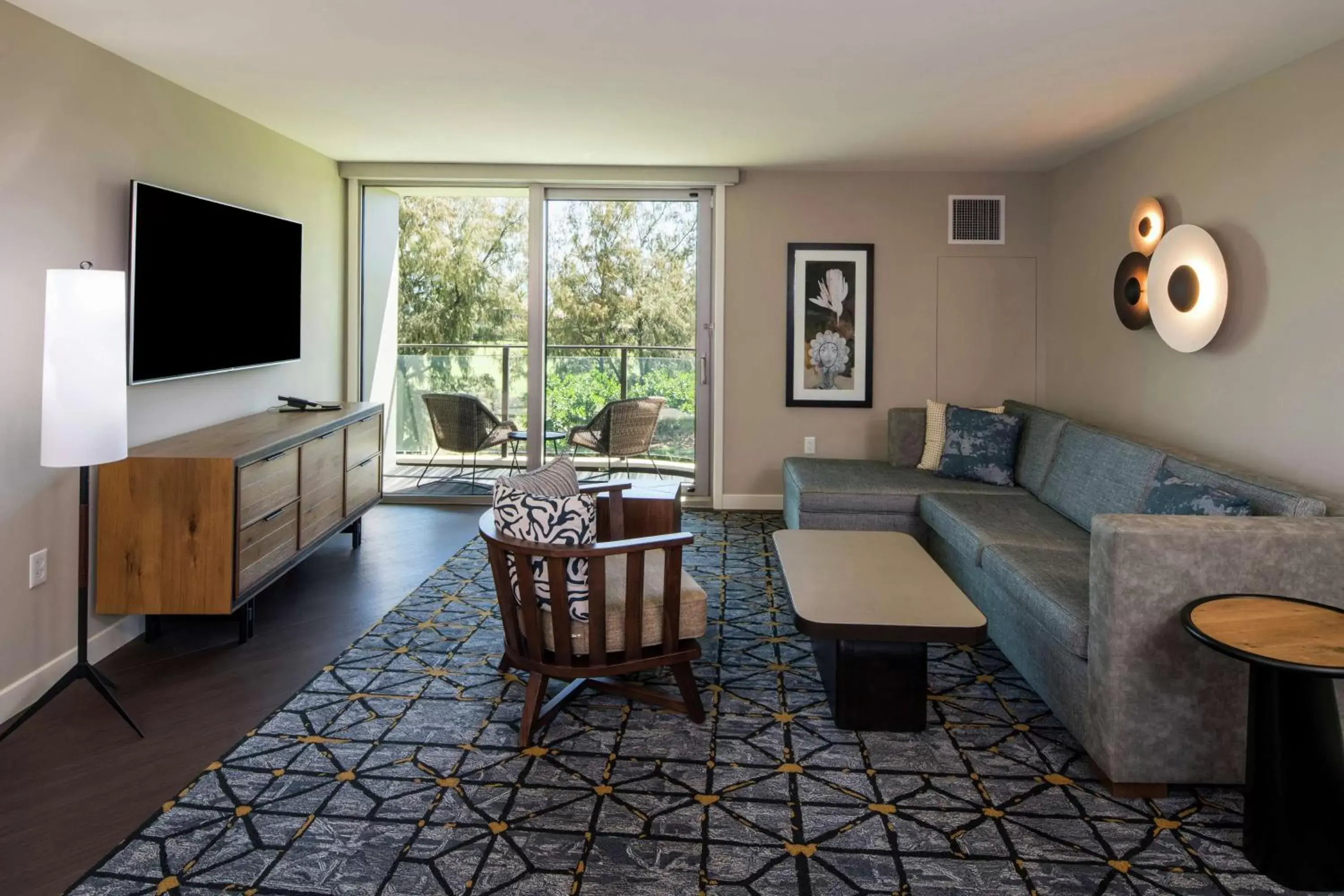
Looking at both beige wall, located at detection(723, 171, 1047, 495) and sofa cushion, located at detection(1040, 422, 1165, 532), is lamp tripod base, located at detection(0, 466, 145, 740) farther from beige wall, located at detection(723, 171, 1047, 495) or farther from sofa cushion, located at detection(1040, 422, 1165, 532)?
beige wall, located at detection(723, 171, 1047, 495)

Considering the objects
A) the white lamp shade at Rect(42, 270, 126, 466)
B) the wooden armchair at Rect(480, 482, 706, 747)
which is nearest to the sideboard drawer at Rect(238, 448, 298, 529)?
the white lamp shade at Rect(42, 270, 126, 466)

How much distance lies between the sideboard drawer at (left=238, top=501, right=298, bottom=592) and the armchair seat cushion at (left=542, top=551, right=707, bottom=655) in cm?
152

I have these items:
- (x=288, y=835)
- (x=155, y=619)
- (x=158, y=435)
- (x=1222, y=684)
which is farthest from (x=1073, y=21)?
(x=155, y=619)

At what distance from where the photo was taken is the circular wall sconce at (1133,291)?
4.80m

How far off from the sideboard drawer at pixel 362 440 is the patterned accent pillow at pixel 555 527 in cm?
252

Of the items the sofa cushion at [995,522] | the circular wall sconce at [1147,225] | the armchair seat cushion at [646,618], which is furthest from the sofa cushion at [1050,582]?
the circular wall sconce at [1147,225]

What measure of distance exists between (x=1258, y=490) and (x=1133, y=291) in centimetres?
201

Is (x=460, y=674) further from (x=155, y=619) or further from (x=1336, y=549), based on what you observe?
(x=1336, y=549)

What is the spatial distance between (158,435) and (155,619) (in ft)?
2.65

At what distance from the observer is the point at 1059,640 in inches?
118

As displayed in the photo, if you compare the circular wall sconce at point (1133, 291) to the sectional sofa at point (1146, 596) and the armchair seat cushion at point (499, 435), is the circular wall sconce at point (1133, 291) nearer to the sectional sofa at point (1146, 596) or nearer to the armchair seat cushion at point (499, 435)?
the sectional sofa at point (1146, 596)

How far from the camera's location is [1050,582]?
3.28m

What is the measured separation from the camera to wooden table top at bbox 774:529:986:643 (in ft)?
9.68

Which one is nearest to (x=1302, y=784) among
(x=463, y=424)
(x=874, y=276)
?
(x=874, y=276)
